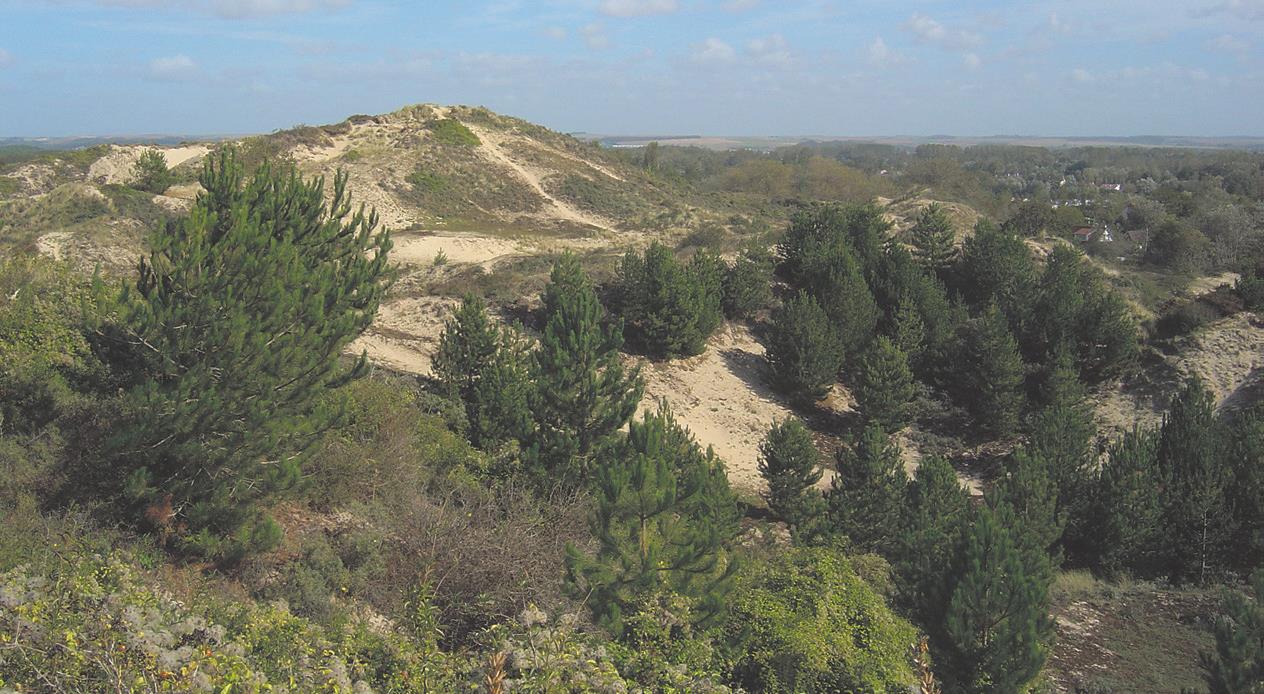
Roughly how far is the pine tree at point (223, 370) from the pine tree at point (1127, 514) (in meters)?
13.7

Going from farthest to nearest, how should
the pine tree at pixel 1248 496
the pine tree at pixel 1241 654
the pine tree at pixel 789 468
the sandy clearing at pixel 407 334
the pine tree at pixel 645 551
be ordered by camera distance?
the sandy clearing at pixel 407 334
the pine tree at pixel 789 468
the pine tree at pixel 1248 496
the pine tree at pixel 645 551
the pine tree at pixel 1241 654

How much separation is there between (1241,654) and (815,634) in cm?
398

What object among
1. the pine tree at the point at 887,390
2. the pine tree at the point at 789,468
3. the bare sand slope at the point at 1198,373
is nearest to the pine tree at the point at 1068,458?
the pine tree at the point at 887,390

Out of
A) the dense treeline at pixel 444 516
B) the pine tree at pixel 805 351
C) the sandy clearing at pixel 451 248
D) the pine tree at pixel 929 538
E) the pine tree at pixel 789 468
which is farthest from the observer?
the sandy clearing at pixel 451 248

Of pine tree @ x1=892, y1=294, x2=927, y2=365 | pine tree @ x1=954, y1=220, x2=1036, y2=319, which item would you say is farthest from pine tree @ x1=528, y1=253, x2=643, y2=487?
pine tree @ x1=954, y1=220, x2=1036, y2=319

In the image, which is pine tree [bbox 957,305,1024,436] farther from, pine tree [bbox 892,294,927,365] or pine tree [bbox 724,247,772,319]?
pine tree [bbox 724,247,772,319]

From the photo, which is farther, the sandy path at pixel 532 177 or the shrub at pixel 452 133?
the shrub at pixel 452 133

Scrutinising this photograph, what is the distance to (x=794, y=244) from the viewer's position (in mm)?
29453

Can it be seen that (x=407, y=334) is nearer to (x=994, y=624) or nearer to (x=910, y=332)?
(x=910, y=332)

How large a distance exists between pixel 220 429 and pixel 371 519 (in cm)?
266

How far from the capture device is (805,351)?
→ 22016 millimetres

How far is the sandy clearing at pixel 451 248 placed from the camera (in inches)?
1286

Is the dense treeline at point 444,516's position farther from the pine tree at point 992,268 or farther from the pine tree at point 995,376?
the pine tree at point 992,268

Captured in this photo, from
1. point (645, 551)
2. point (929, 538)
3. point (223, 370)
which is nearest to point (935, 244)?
point (929, 538)
